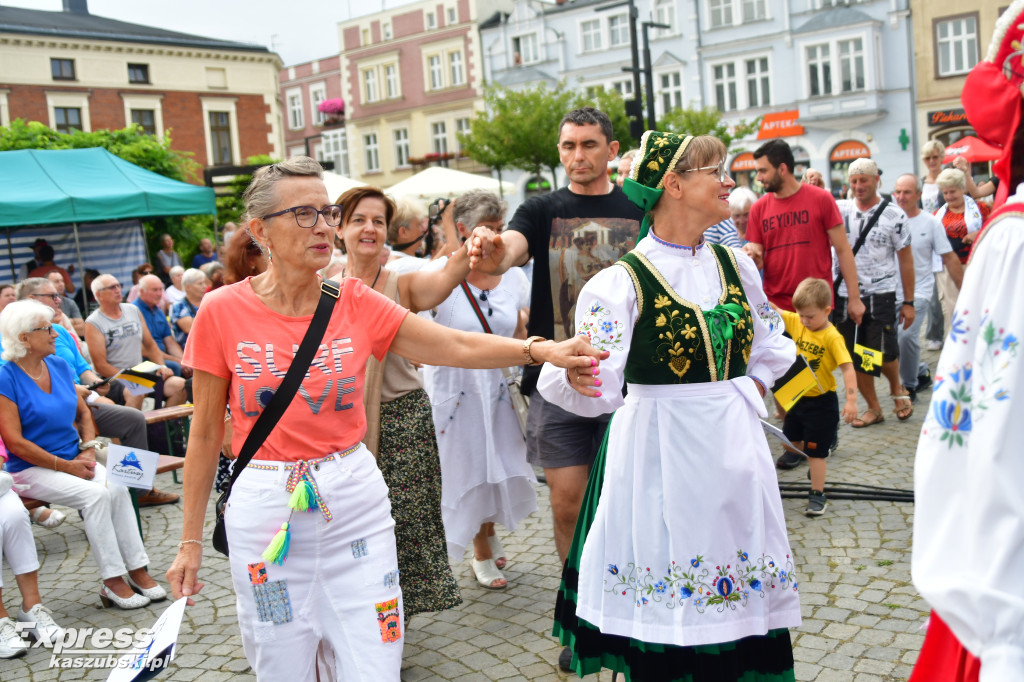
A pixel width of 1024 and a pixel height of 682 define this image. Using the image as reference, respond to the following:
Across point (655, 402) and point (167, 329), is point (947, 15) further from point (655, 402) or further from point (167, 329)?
point (655, 402)

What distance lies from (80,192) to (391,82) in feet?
130

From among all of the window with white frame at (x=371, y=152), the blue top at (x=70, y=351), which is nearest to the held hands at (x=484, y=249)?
the blue top at (x=70, y=351)

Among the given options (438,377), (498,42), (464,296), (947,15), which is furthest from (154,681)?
(498,42)

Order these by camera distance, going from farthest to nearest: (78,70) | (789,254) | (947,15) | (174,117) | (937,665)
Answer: (174,117)
(78,70)
(947,15)
(789,254)
(937,665)

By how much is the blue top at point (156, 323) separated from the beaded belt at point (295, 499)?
26.6 feet

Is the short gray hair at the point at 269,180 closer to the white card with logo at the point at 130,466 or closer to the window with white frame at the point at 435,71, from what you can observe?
the white card with logo at the point at 130,466

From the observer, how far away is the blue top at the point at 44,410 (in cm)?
563

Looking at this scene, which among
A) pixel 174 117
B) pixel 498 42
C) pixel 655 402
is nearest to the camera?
pixel 655 402

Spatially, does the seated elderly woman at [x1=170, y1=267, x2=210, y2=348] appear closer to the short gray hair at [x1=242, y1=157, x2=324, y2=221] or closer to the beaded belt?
the short gray hair at [x1=242, y1=157, x2=324, y2=221]

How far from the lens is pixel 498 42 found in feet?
153

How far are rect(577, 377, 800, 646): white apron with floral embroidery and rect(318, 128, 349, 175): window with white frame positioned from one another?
54105 millimetres

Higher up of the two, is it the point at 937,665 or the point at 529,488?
the point at 937,665

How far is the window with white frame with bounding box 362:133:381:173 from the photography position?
5319 centimetres

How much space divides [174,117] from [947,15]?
108 ft
